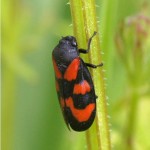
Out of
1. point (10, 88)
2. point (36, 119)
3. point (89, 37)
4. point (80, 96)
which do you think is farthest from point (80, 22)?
point (36, 119)

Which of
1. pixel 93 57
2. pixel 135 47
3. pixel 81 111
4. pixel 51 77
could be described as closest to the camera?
pixel 93 57

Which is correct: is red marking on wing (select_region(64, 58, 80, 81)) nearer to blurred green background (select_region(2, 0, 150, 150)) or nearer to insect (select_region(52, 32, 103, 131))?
insect (select_region(52, 32, 103, 131))

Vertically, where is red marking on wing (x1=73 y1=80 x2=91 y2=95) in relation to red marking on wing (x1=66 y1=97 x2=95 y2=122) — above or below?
above

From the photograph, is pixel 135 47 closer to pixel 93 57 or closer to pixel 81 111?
pixel 81 111

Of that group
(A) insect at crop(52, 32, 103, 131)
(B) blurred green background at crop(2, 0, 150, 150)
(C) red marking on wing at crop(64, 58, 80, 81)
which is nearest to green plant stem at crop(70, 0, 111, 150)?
(A) insect at crop(52, 32, 103, 131)

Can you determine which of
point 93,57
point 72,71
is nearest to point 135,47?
point 72,71

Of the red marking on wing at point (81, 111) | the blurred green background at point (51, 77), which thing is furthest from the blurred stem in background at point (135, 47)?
the red marking on wing at point (81, 111)
